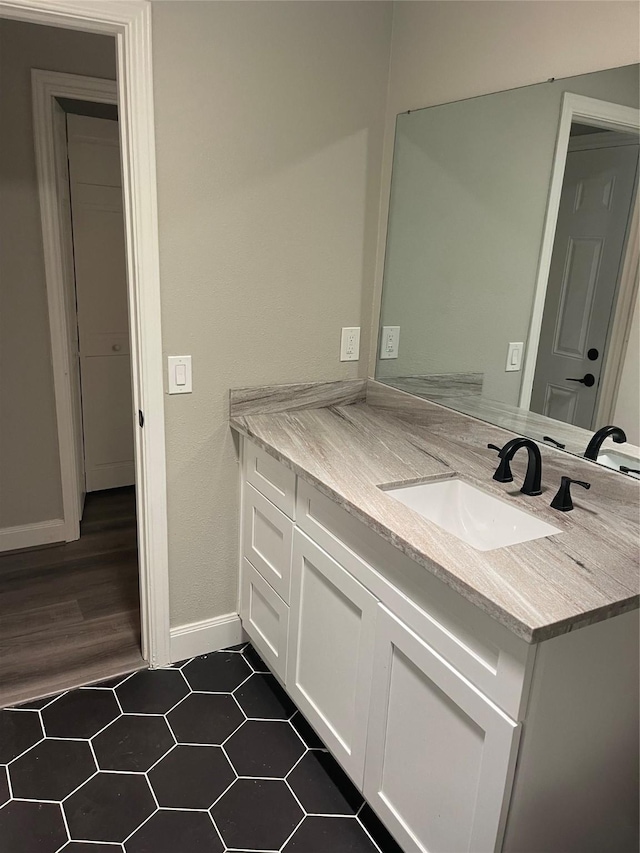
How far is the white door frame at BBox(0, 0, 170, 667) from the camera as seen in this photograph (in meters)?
1.75

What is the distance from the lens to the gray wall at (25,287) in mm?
2652

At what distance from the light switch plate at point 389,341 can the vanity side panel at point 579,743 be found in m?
1.36

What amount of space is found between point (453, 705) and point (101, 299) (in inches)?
120

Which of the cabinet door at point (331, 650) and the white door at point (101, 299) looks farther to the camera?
the white door at point (101, 299)

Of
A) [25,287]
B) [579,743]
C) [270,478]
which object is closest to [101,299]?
[25,287]

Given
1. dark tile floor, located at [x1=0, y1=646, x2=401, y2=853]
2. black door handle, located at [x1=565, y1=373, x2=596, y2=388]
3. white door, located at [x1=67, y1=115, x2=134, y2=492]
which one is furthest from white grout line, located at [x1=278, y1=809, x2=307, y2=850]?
white door, located at [x1=67, y1=115, x2=134, y2=492]

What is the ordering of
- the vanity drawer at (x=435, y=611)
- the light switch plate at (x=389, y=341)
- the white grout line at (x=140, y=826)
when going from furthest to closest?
the light switch plate at (x=389, y=341)
the white grout line at (x=140, y=826)
the vanity drawer at (x=435, y=611)

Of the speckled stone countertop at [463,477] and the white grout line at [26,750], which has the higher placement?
the speckled stone countertop at [463,477]

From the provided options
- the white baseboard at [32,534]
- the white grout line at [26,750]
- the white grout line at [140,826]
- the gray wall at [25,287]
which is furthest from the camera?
the white baseboard at [32,534]

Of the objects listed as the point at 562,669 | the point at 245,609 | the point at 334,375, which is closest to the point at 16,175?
the point at 334,375

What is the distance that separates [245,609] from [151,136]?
1617 millimetres

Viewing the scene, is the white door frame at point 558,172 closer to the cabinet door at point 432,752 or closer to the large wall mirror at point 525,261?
the large wall mirror at point 525,261

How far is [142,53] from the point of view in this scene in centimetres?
182

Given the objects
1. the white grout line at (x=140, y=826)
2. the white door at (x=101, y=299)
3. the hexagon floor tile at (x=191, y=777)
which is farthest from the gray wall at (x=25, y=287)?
the white grout line at (x=140, y=826)
